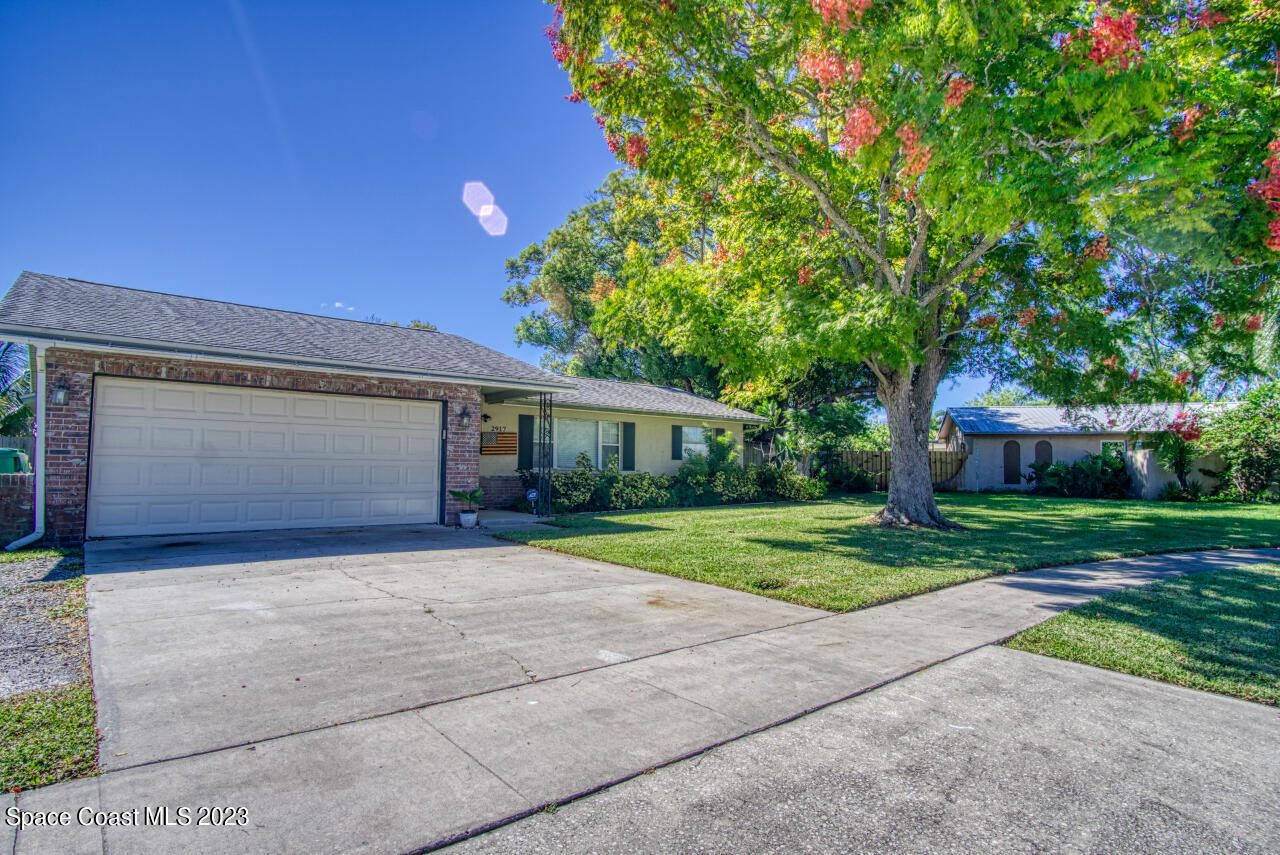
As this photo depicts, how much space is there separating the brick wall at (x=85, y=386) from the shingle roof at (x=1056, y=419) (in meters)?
20.6

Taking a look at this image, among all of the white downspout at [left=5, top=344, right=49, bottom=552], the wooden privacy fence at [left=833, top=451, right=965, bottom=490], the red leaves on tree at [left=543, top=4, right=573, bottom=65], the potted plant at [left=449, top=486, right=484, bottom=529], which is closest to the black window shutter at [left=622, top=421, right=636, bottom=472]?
the potted plant at [left=449, top=486, right=484, bottom=529]

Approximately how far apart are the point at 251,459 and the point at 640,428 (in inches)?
379

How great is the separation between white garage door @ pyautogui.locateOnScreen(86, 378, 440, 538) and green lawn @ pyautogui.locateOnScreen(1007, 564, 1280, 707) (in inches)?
381

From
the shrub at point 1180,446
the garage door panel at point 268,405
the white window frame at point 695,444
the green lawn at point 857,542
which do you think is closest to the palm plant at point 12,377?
the garage door panel at point 268,405

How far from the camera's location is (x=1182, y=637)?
5.11 meters

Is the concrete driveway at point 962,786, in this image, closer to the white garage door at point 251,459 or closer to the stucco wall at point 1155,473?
the white garage door at point 251,459

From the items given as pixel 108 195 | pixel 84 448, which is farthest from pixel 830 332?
pixel 108 195

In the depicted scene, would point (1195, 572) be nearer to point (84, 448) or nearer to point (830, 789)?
point (830, 789)

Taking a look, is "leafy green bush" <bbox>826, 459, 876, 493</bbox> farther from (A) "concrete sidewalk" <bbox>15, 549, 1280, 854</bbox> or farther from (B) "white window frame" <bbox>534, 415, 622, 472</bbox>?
(A) "concrete sidewalk" <bbox>15, 549, 1280, 854</bbox>

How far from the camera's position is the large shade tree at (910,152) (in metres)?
7.02

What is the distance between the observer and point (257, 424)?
32.7 feet

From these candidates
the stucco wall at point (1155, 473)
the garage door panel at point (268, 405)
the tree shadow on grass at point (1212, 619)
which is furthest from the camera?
the stucco wall at point (1155, 473)

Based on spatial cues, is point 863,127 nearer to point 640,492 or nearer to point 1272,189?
point 1272,189

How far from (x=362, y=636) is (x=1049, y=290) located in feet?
43.6
